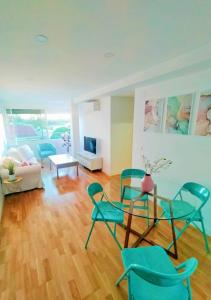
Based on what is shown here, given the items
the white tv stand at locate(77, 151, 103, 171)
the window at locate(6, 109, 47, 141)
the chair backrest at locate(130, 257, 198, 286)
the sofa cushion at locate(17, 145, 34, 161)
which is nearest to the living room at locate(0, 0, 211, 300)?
the chair backrest at locate(130, 257, 198, 286)

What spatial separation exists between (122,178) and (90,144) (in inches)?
112

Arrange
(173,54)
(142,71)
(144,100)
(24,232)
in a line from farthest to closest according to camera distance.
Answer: (144,100) < (142,71) < (24,232) < (173,54)

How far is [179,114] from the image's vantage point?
231 cm

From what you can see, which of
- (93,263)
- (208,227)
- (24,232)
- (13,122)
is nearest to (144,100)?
(208,227)

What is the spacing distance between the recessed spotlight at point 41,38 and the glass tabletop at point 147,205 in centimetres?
193

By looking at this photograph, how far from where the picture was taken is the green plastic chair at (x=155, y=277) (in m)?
0.87

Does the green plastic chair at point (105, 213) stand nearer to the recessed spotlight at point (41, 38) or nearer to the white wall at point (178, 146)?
the white wall at point (178, 146)

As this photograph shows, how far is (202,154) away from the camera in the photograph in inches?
82.5

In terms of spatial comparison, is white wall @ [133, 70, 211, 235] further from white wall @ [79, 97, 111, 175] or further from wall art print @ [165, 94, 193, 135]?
white wall @ [79, 97, 111, 175]

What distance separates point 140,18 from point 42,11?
781mm

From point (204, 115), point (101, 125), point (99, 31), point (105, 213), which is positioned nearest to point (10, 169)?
point (105, 213)

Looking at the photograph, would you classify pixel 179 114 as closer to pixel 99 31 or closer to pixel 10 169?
pixel 99 31

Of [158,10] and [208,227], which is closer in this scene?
[158,10]

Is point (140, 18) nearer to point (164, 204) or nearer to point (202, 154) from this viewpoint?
point (202, 154)
